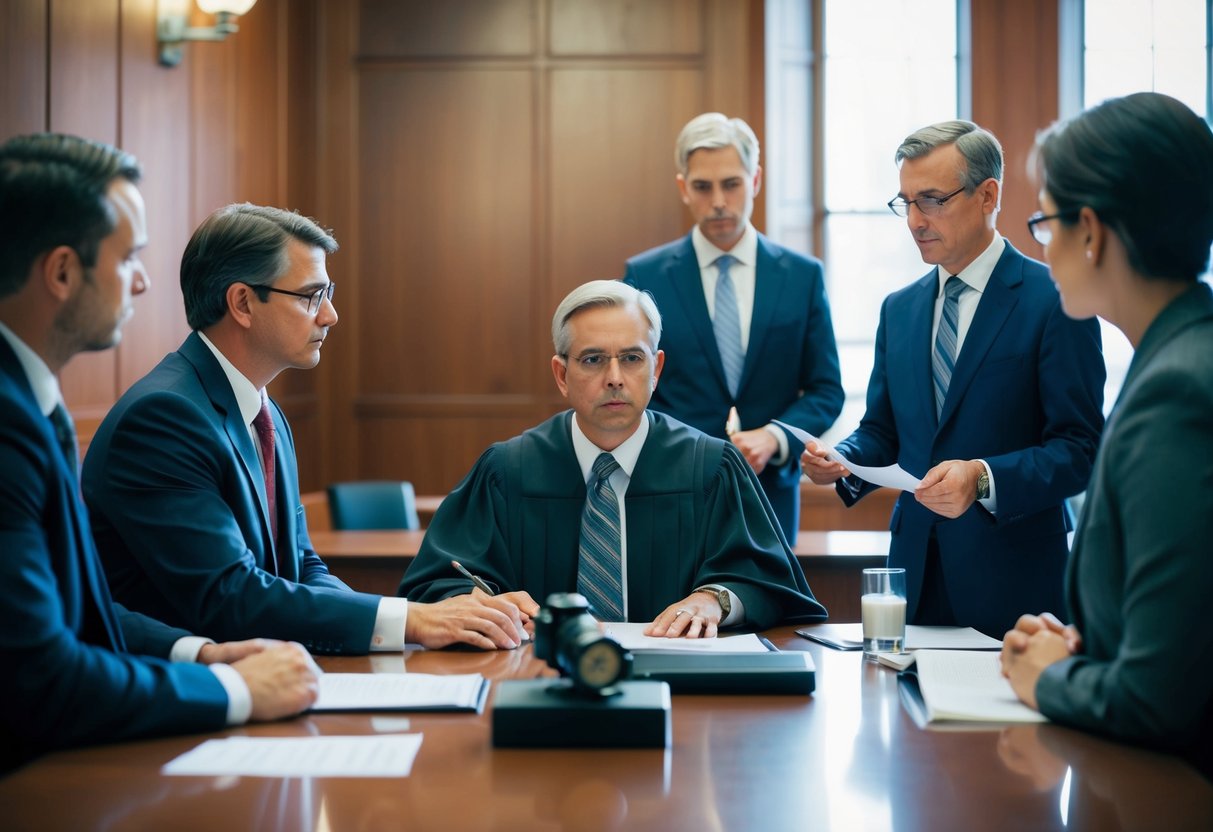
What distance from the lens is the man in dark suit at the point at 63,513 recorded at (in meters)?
1.70

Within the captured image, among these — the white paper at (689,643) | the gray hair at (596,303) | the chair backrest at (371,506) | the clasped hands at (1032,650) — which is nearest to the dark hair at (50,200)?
the white paper at (689,643)

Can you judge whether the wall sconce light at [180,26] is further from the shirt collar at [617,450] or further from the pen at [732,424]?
the shirt collar at [617,450]

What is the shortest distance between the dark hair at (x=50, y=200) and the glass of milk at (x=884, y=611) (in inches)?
56.2

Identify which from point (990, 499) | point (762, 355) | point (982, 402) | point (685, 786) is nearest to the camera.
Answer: point (685, 786)

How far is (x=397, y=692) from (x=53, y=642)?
55 centimetres

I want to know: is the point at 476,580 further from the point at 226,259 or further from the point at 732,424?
the point at 732,424

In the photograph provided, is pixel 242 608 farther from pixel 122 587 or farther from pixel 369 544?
pixel 369 544

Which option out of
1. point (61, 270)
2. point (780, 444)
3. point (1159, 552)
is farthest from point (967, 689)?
point (780, 444)

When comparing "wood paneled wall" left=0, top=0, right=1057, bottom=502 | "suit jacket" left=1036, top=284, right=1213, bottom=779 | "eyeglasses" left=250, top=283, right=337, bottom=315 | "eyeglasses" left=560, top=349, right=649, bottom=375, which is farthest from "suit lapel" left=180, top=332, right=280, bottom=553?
"wood paneled wall" left=0, top=0, right=1057, bottom=502

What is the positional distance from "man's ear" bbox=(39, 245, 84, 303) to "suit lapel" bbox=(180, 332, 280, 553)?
756mm

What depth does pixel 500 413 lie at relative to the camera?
741 cm

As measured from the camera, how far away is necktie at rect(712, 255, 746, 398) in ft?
13.9

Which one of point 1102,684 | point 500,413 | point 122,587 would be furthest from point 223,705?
point 500,413

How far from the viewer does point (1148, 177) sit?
5.73 ft
